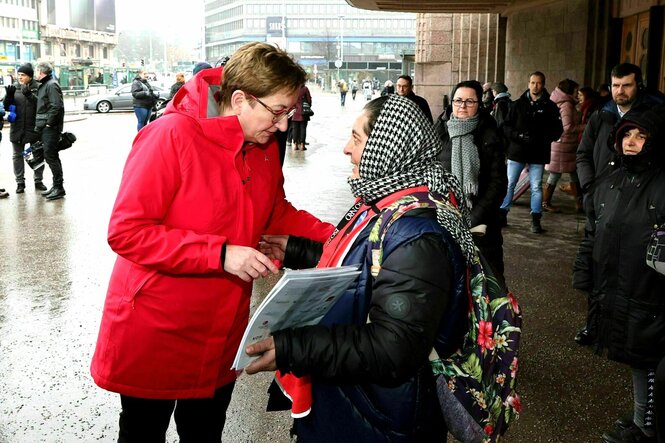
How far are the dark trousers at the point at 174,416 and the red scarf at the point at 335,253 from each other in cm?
51

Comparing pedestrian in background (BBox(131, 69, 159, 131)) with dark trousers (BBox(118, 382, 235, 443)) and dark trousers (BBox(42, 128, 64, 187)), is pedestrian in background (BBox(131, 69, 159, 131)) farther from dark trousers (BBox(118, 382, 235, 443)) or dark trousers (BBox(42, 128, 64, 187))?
dark trousers (BBox(118, 382, 235, 443))

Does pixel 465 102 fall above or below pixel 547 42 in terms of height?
below

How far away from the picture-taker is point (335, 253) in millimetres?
2357

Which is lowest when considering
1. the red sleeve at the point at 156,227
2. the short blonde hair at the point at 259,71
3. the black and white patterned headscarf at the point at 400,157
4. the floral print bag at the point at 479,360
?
the floral print bag at the point at 479,360

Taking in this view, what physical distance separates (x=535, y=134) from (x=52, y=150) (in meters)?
7.10

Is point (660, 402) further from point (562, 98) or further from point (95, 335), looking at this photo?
point (562, 98)

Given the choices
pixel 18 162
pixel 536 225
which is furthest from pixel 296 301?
pixel 18 162

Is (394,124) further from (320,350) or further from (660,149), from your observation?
(660,149)

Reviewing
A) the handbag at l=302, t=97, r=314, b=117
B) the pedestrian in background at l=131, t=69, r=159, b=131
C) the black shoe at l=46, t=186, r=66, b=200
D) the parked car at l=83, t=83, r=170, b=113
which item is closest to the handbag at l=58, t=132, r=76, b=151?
the black shoe at l=46, t=186, r=66, b=200

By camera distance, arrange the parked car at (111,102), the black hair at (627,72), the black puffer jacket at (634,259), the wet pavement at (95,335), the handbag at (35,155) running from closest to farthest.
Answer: the black puffer jacket at (634,259) < the wet pavement at (95,335) < the black hair at (627,72) < the handbag at (35,155) < the parked car at (111,102)

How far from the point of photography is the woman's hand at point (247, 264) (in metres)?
2.36

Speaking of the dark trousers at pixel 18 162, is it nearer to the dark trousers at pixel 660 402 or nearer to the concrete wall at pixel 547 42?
the concrete wall at pixel 547 42

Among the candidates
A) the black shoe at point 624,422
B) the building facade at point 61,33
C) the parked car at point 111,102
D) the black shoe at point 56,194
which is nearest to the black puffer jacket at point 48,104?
the black shoe at point 56,194

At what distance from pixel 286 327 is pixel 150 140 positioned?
79 cm
